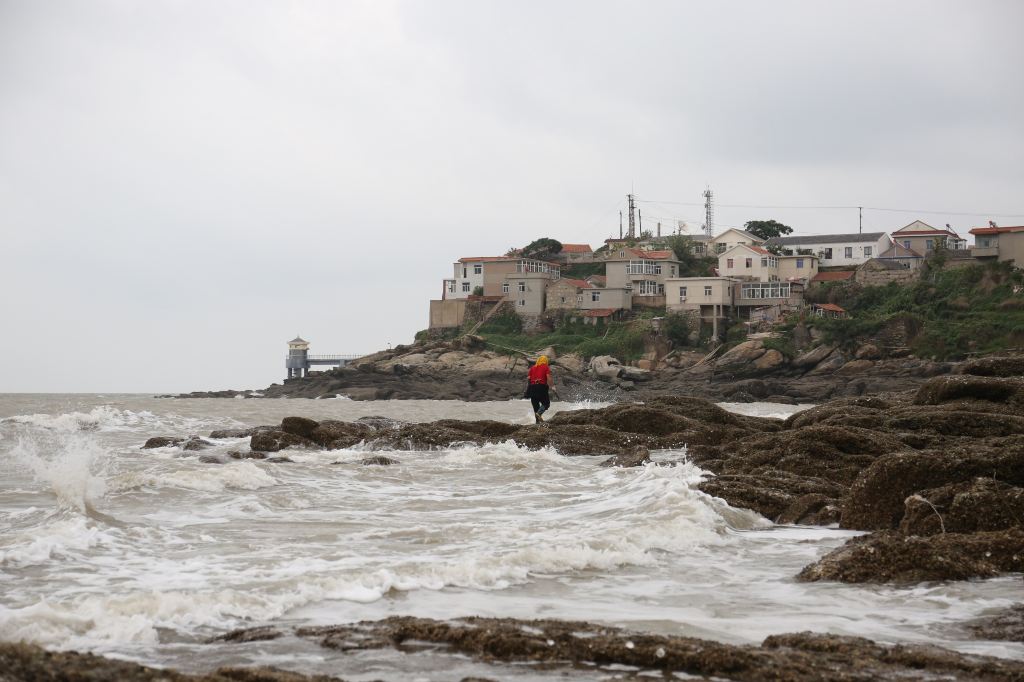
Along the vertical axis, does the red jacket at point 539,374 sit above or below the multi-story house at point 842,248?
below

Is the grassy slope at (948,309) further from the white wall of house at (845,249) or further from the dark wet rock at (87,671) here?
the dark wet rock at (87,671)

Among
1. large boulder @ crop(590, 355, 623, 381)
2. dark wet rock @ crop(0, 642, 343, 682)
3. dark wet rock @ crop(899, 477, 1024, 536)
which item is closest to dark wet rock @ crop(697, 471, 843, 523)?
dark wet rock @ crop(899, 477, 1024, 536)

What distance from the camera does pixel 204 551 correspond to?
961 centimetres

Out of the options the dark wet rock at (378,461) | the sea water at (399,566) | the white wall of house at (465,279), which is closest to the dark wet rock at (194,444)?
the dark wet rock at (378,461)

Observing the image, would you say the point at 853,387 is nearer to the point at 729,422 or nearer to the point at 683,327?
the point at 683,327

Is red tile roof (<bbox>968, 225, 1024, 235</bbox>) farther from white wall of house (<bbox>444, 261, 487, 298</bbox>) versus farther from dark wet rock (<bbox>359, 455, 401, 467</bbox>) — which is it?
dark wet rock (<bbox>359, 455, 401, 467</bbox>)

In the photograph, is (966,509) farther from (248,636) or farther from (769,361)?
(769,361)

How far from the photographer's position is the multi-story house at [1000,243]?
77.8 meters

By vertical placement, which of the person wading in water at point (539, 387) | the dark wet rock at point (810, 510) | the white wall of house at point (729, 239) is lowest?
the dark wet rock at point (810, 510)

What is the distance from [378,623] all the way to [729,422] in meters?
16.3

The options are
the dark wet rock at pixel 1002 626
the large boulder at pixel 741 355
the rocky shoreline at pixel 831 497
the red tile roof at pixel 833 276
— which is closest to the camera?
the rocky shoreline at pixel 831 497

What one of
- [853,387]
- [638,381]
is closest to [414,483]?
[853,387]

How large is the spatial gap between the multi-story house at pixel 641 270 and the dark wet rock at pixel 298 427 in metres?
68.8

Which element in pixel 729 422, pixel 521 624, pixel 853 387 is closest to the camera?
pixel 521 624
